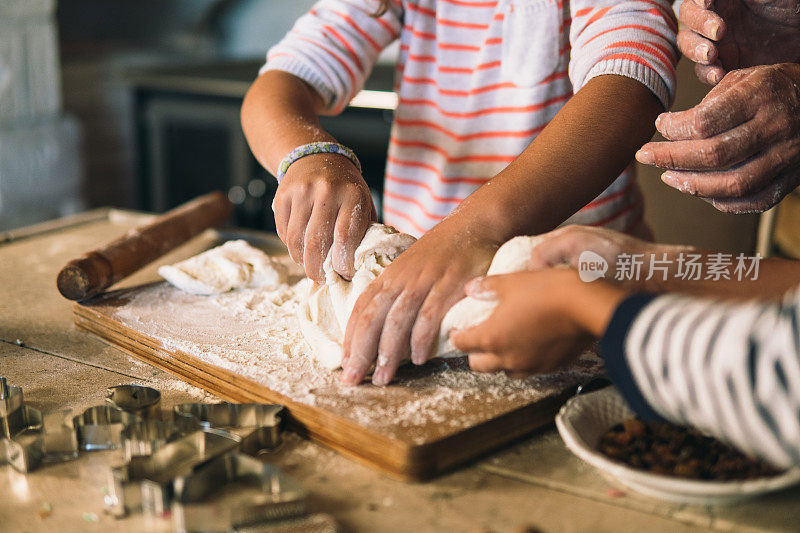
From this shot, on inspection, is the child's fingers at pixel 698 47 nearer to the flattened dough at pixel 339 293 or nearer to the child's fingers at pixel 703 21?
the child's fingers at pixel 703 21

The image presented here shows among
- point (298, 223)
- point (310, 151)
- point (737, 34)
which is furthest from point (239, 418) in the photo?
point (737, 34)

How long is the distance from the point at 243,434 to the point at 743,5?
1055 mm

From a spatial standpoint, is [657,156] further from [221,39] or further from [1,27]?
[221,39]

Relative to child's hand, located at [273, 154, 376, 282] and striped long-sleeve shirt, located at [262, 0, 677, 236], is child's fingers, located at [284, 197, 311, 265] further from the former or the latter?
striped long-sleeve shirt, located at [262, 0, 677, 236]

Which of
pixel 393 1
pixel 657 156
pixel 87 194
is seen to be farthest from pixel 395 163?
pixel 87 194

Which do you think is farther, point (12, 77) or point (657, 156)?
point (12, 77)

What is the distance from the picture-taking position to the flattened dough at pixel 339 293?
1.09 meters

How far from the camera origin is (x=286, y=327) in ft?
A: 4.04

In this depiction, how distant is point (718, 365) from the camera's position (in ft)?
2.21

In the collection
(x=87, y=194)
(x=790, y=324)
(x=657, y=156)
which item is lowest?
(x=87, y=194)

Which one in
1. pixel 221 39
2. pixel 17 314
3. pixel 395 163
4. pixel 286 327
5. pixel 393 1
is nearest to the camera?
pixel 286 327

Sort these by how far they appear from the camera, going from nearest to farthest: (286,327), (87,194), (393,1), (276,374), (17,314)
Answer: (276,374) → (286,327) → (17,314) → (393,1) → (87,194)

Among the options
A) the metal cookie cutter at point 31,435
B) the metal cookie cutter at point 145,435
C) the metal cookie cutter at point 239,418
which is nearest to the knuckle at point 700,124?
the metal cookie cutter at point 239,418

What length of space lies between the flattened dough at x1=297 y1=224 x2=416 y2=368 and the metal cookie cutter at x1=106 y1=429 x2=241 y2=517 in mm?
239
